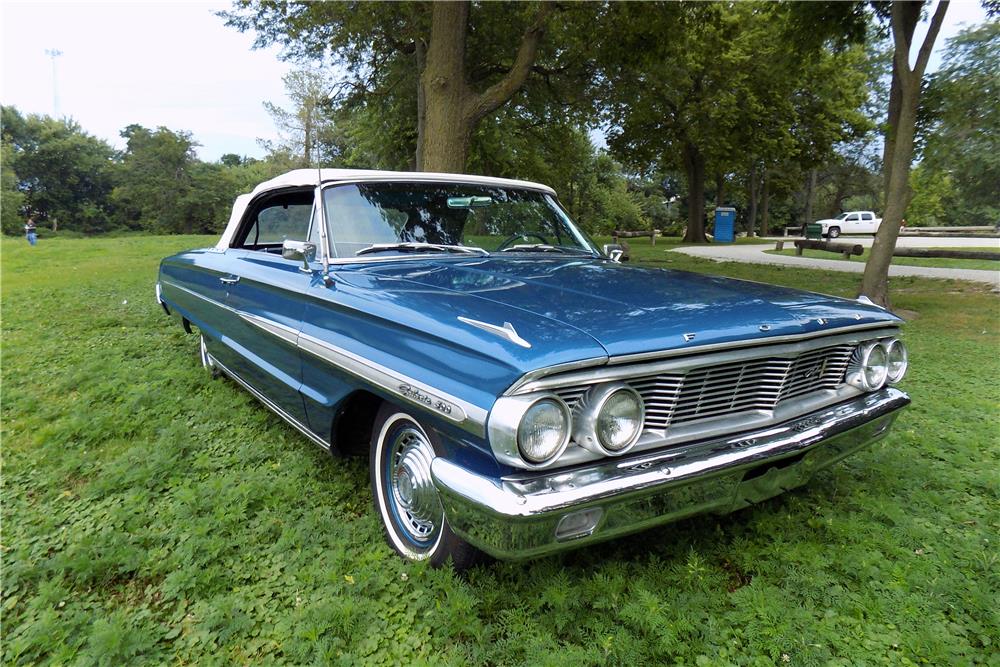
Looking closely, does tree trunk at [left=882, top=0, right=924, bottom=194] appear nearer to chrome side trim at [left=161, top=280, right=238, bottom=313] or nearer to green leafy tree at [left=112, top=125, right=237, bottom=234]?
chrome side trim at [left=161, top=280, right=238, bottom=313]

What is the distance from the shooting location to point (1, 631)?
2008 millimetres

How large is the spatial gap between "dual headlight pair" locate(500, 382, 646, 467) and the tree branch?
7644mm

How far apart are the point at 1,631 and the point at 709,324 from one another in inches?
102

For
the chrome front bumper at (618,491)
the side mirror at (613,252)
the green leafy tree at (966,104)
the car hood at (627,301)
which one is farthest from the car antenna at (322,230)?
the green leafy tree at (966,104)

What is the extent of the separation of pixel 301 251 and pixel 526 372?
1.59m

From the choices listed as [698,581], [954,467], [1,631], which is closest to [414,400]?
[698,581]

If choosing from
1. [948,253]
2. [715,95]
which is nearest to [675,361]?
[948,253]

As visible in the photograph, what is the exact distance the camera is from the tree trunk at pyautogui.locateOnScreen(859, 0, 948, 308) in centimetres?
688

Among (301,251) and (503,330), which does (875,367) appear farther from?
(301,251)

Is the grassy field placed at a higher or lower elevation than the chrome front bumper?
lower

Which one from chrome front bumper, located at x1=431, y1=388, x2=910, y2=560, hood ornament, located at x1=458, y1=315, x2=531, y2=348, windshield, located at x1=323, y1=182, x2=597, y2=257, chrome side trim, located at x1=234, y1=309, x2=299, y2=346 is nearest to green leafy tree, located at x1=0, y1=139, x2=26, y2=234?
chrome side trim, located at x1=234, y1=309, x2=299, y2=346

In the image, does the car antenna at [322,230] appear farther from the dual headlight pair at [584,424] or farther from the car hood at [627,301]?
the dual headlight pair at [584,424]

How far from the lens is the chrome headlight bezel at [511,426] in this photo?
168 cm

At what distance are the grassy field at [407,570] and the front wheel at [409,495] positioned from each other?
0.08 metres
